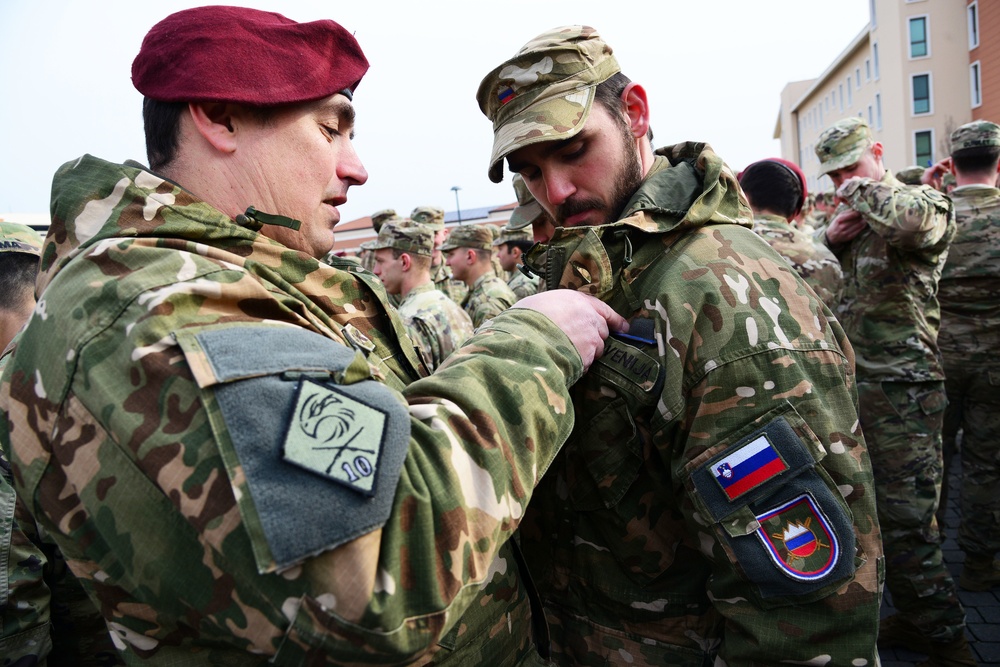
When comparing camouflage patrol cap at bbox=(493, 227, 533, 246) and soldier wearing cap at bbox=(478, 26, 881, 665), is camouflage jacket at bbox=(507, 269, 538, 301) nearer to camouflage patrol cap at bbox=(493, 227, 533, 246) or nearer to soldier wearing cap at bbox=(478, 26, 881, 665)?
camouflage patrol cap at bbox=(493, 227, 533, 246)

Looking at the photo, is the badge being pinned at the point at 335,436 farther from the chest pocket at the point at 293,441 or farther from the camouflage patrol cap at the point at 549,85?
the camouflage patrol cap at the point at 549,85

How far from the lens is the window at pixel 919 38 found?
35.8 metres

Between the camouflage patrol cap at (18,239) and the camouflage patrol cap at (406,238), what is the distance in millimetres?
3667

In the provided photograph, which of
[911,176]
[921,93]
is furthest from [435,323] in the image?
[921,93]

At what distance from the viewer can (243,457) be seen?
38.8 inches

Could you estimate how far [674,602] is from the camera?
6.29ft

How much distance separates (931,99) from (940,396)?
132 feet

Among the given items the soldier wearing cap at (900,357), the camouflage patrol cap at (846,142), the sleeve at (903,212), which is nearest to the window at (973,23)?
the camouflage patrol cap at (846,142)

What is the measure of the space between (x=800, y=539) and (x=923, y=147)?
4348 centimetres

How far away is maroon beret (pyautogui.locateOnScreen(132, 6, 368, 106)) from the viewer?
1539 mm

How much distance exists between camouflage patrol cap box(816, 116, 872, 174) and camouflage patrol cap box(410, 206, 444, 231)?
19.5ft

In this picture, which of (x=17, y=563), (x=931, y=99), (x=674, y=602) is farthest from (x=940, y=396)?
(x=931, y=99)

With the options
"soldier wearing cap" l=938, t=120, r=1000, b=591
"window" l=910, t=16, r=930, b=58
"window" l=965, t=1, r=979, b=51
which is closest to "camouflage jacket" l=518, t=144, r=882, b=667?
"soldier wearing cap" l=938, t=120, r=1000, b=591

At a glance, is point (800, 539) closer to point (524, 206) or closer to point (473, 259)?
point (524, 206)
